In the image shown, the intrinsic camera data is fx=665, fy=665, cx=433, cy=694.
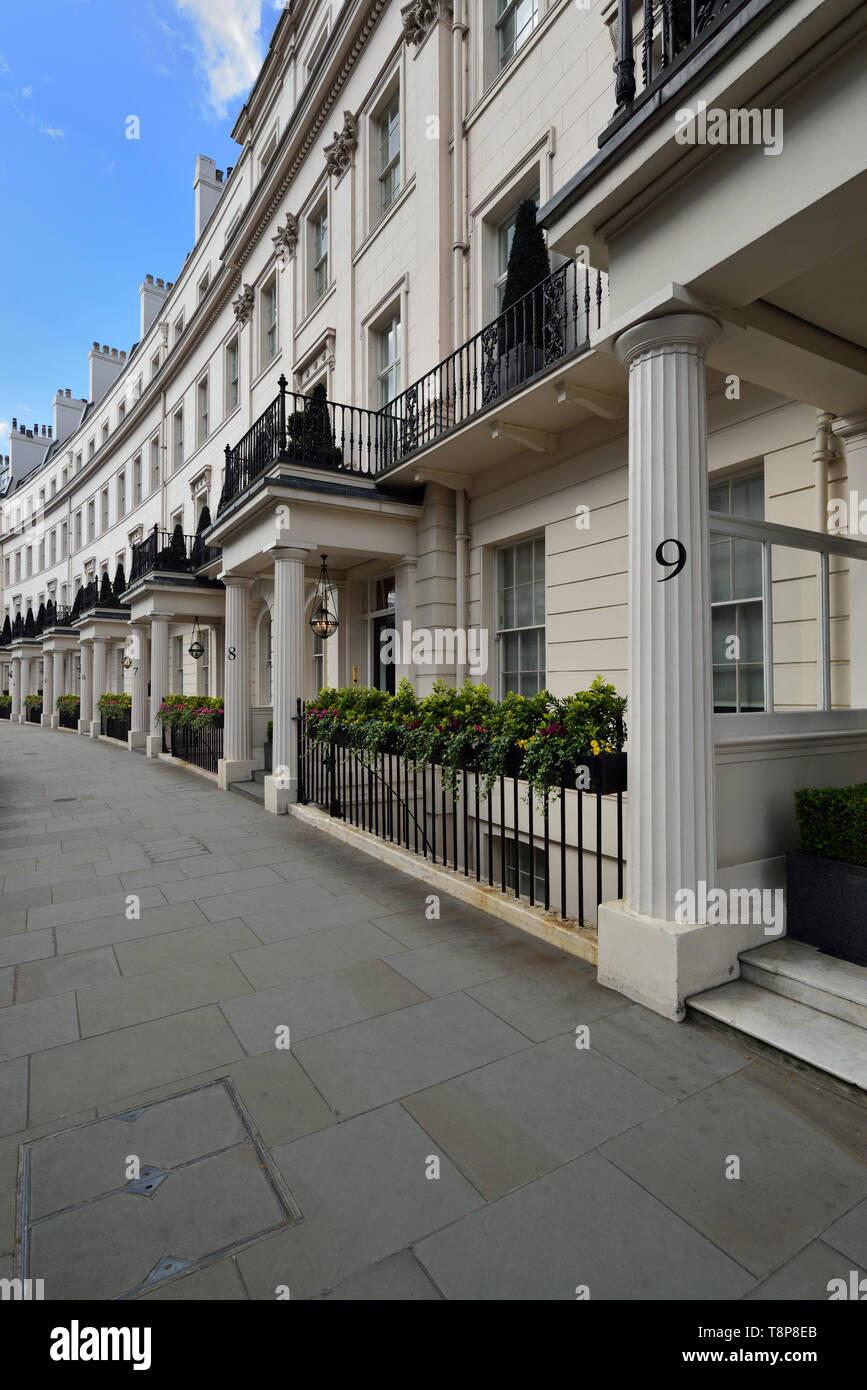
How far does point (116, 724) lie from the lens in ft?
70.6

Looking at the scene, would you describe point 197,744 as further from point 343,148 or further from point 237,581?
point 343,148

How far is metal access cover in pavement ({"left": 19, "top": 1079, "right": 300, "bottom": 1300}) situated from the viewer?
1.88 meters

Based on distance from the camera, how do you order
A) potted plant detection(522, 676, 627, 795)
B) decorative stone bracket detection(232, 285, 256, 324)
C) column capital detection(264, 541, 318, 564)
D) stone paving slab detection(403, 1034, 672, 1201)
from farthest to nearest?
decorative stone bracket detection(232, 285, 256, 324), column capital detection(264, 541, 318, 564), potted plant detection(522, 676, 627, 795), stone paving slab detection(403, 1034, 672, 1201)

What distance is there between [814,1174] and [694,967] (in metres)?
1.09

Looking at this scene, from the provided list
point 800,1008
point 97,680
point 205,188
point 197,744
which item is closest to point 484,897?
point 800,1008

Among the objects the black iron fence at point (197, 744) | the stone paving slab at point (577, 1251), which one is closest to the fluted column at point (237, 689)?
the black iron fence at point (197, 744)

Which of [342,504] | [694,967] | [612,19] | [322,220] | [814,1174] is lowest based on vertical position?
[814,1174]

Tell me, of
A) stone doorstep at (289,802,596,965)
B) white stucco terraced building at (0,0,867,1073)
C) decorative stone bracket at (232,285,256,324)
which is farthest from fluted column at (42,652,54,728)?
stone doorstep at (289,802,596,965)

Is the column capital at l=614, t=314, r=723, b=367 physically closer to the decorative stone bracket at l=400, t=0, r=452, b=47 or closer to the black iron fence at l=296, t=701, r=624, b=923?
the black iron fence at l=296, t=701, r=624, b=923

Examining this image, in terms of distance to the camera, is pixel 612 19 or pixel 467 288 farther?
pixel 467 288

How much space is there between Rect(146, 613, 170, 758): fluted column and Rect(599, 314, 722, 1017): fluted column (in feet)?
48.1

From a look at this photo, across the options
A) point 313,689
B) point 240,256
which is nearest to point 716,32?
point 313,689

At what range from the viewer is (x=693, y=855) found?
3.38 meters

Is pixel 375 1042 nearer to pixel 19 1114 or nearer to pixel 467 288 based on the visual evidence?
pixel 19 1114
